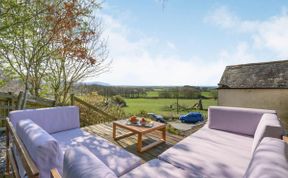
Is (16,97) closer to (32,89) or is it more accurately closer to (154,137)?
(32,89)

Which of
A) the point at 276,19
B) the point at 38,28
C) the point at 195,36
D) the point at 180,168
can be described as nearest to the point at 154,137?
the point at 180,168

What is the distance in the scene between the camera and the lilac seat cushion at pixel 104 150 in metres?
2.19

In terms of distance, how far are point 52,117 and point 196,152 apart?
2861mm

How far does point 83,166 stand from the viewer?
1.28m

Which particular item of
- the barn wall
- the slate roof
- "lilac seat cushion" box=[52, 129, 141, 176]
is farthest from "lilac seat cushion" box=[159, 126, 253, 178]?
the slate roof

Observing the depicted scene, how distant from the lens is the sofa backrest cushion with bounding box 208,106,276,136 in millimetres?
3436

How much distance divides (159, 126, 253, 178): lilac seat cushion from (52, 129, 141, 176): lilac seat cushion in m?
0.51

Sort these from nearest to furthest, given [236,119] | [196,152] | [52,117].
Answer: [196,152]
[52,117]
[236,119]

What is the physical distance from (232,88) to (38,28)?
9.86 m

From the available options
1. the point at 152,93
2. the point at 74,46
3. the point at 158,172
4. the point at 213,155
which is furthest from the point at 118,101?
the point at 152,93

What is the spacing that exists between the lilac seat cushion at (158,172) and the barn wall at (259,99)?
8912 mm

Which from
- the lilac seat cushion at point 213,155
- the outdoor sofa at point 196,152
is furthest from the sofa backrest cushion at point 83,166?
the lilac seat cushion at point 213,155

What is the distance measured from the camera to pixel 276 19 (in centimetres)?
559

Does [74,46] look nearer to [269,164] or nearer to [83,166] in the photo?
[83,166]
